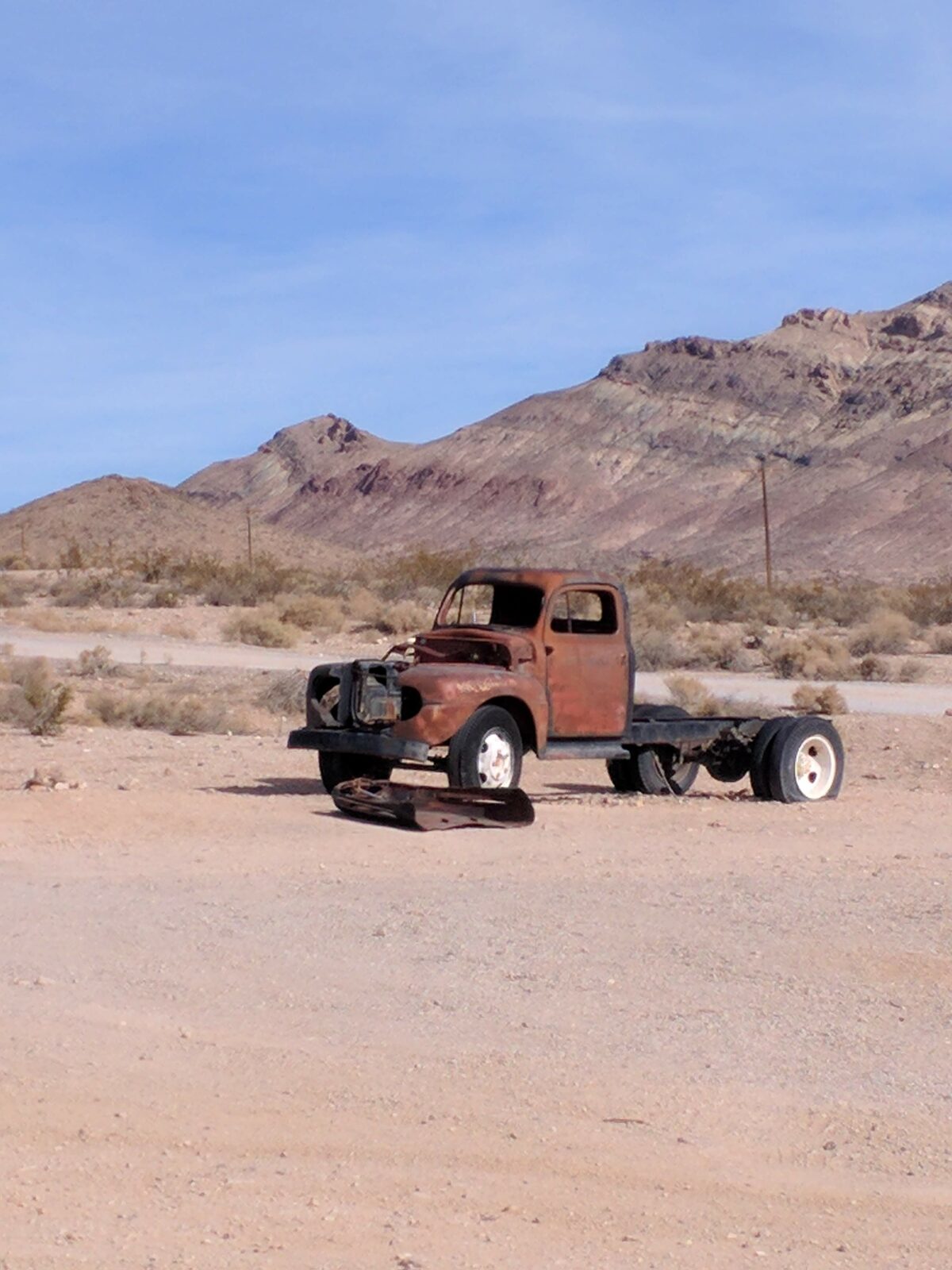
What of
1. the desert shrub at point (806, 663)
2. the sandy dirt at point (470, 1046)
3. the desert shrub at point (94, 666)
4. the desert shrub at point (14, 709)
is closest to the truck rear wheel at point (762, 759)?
the sandy dirt at point (470, 1046)

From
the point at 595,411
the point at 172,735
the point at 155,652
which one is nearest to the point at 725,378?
the point at 595,411

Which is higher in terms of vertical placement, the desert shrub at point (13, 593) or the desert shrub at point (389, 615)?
the desert shrub at point (13, 593)

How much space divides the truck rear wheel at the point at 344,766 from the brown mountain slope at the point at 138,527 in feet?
274

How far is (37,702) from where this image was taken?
20188 millimetres

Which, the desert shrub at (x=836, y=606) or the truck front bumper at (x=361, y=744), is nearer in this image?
the truck front bumper at (x=361, y=744)

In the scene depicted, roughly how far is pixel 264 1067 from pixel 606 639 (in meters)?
7.62

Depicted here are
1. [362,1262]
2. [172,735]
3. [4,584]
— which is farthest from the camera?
[4,584]

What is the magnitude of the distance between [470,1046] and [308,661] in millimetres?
24425

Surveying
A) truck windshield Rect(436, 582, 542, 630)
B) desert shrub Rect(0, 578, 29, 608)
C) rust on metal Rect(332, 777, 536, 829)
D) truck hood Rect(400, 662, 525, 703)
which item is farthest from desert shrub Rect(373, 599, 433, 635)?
rust on metal Rect(332, 777, 536, 829)

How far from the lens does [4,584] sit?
47969mm

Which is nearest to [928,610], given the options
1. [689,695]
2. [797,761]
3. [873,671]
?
[873,671]

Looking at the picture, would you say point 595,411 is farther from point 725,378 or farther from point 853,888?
point 853,888

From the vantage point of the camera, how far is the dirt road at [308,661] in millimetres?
24797

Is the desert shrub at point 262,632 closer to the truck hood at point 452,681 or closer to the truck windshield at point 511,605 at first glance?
the truck windshield at point 511,605
